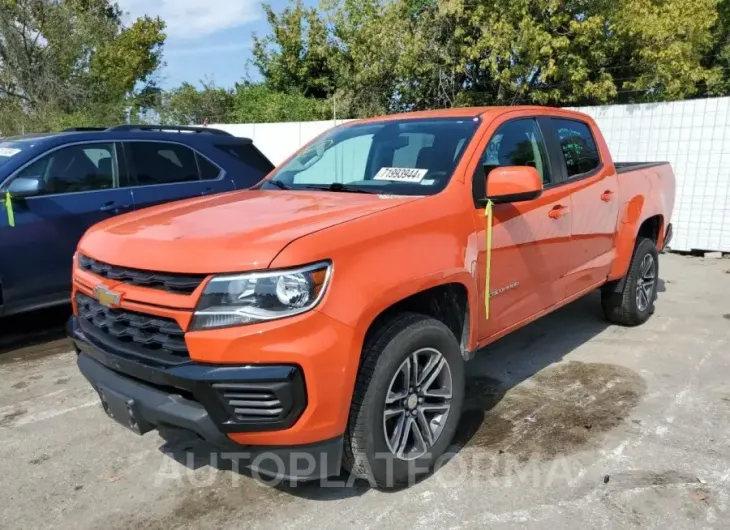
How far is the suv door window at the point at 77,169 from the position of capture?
521cm

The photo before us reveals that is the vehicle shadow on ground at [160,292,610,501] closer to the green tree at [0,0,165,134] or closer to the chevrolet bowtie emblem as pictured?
the chevrolet bowtie emblem

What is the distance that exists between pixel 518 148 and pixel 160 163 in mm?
3575

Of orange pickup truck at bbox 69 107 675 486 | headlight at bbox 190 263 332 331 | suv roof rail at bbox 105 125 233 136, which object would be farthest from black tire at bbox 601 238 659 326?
suv roof rail at bbox 105 125 233 136

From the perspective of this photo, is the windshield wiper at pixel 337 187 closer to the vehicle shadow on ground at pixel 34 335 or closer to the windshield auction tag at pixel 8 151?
the vehicle shadow on ground at pixel 34 335

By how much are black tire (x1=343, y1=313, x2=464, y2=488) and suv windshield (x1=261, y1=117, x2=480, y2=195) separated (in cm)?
76

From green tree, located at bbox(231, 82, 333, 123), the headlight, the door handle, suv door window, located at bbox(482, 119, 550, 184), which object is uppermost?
green tree, located at bbox(231, 82, 333, 123)

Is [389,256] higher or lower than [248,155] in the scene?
lower

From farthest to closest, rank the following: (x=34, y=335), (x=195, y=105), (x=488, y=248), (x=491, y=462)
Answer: (x=195, y=105), (x=34, y=335), (x=488, y=248), (x=491, y=462)

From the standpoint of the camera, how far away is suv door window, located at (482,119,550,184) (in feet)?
12.1

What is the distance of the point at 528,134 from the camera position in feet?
13.5

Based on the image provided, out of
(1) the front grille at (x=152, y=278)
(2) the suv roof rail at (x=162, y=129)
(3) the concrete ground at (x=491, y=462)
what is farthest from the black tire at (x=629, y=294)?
(2) the suv roof rail at (x=162, y=129)

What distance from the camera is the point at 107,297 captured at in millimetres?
2756

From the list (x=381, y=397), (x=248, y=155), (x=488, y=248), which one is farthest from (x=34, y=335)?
(x=488, y=248)

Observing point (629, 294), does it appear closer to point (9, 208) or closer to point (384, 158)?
point (384, 158)
